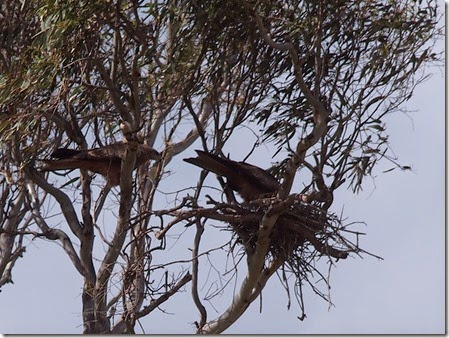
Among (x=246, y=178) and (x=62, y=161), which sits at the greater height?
(x=62, y=161)

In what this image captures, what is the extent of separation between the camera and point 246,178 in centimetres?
849

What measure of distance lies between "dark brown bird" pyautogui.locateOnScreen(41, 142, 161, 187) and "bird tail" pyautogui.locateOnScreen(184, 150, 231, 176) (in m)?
0.56

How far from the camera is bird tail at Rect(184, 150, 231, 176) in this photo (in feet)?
27.0

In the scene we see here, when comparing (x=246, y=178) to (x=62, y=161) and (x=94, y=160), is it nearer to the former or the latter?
(x=94, y=160)

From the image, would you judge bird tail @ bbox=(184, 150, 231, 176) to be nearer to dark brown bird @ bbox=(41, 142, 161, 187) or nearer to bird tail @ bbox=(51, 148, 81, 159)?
dark brown bird @ bbox=(41, 142, 161, 187)

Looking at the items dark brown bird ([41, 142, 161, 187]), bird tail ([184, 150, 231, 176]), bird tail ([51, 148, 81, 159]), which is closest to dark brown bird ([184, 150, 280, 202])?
bird tail ([184, 150, 231, 176])

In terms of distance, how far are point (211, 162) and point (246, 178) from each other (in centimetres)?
36

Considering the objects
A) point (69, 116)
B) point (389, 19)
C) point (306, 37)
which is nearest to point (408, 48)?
point (389, 19)

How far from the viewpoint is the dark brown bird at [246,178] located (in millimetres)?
8430

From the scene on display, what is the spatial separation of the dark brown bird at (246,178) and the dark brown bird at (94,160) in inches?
27.6

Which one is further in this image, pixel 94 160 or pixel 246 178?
pixel 94 160

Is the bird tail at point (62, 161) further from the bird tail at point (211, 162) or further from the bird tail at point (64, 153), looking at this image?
the bird tail at point (211, 162)

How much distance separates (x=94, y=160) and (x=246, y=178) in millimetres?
1268

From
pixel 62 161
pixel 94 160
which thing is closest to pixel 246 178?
pixel 94 160
